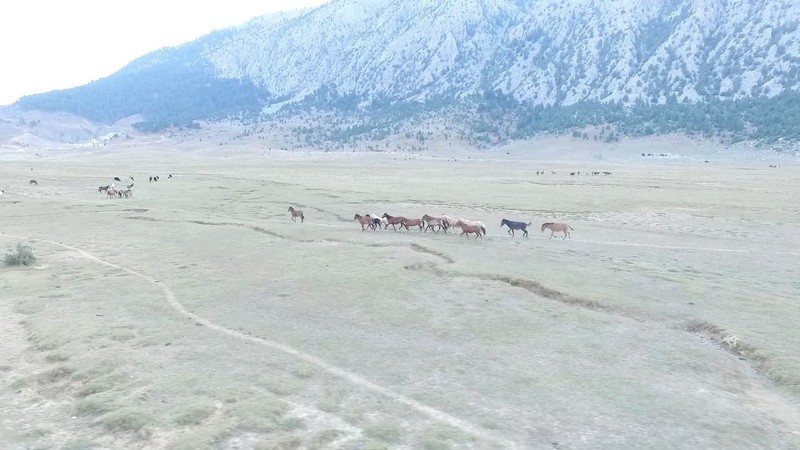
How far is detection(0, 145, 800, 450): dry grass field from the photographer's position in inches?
411

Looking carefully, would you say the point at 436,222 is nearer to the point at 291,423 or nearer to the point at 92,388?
the point at 92,388

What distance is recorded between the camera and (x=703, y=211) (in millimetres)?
39719

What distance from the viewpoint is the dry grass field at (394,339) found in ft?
34.3

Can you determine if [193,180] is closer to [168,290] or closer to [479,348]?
[168,290]

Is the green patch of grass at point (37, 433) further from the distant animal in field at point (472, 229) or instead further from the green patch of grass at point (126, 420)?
the distant animal in field at point (472, 229)

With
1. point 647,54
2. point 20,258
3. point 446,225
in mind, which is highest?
point 647,54

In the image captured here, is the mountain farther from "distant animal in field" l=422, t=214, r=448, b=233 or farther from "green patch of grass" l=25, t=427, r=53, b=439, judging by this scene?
"green patch of grass" l=25, t=427, r=53, b=439

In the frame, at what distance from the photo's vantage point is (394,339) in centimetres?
1473

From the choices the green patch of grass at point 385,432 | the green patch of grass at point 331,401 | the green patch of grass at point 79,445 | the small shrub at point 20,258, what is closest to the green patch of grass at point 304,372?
the green patch of grass at point 331,401

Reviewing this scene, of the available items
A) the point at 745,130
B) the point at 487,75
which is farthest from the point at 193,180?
the point at 487,75

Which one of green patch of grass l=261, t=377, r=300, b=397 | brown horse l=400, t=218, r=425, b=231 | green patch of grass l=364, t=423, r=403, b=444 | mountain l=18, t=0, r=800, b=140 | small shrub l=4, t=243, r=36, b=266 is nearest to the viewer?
green patch of grass l=364, t=423, r=403, b=444

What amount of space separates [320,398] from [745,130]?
5169 inches

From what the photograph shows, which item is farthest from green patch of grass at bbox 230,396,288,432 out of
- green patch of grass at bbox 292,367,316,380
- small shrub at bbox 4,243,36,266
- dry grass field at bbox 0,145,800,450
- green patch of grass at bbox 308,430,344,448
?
small shrub at bbox 4,243,36,266

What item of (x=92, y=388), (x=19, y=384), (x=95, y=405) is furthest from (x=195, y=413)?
(x=19, y=384)
